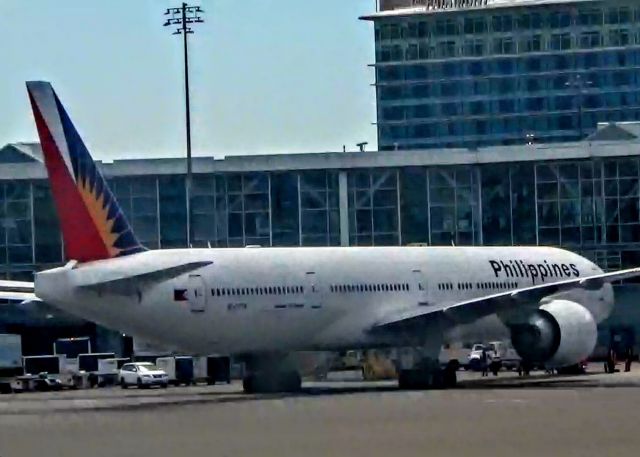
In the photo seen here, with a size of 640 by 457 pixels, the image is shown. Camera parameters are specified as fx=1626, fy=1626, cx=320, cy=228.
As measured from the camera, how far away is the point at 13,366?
201 ft

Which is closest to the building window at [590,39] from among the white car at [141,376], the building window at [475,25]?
the building window at [475,25]

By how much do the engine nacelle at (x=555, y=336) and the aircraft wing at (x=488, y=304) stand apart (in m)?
1.12

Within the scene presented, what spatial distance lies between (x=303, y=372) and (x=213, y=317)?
6435mm

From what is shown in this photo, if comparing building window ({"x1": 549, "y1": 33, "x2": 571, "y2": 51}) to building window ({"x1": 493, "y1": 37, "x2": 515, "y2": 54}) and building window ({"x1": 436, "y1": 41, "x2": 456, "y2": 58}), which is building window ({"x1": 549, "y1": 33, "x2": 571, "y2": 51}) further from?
building window ({"x1": 436, "y1": 41, "x2": 456, "y2": 58})

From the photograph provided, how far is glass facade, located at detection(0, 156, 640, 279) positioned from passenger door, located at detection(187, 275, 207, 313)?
100ft

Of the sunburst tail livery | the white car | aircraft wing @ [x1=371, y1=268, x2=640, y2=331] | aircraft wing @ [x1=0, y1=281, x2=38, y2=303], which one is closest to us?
the sunburst tail livery

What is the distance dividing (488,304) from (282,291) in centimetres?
608

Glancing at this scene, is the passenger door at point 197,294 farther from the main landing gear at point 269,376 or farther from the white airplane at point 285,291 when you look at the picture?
the main landing gear at point 269,376

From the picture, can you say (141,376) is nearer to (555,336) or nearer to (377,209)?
(555,336)

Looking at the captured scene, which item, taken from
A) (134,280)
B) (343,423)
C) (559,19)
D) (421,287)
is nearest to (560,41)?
(559,19)

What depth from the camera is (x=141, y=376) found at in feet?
196

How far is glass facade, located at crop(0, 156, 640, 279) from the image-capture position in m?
74.2

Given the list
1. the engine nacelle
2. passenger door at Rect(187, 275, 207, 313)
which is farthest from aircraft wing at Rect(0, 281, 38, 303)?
the engine nacelle

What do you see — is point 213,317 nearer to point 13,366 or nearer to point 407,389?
point 407,389
